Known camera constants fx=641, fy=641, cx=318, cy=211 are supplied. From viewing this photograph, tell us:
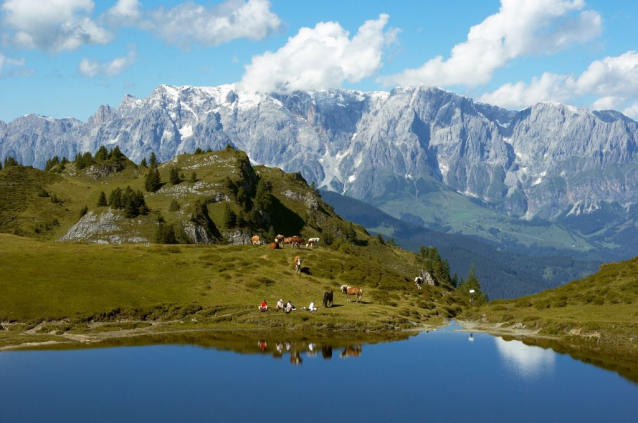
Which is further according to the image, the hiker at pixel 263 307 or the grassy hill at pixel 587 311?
the hiker at pixel 263 307

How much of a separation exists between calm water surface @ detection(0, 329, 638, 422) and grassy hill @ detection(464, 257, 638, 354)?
1101 centimetres

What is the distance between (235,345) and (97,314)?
23.1 m

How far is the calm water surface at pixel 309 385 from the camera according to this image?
47594 mm

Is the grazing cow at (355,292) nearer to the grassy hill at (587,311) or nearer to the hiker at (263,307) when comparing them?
the hiker at (263,307)

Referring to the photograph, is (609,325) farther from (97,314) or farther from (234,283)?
(97,314)

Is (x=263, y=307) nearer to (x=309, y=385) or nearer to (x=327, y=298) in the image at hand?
(x=327, y=298)

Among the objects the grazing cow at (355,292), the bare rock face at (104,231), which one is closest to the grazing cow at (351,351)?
the grazing cow at (355,292)

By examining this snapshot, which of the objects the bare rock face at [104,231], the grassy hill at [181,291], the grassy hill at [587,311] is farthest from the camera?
the bare rock face at [104,231]

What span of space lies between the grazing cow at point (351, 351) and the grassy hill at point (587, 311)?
2771 centimetres

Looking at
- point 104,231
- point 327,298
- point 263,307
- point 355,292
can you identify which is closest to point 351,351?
point 263,307

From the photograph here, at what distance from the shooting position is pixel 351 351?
232ft

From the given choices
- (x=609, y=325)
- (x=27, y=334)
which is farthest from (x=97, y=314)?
(x=609, y=325)

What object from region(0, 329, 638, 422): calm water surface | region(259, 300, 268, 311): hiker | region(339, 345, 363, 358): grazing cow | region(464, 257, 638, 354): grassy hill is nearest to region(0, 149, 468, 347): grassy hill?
region(259, 300, 268, 311): hiker

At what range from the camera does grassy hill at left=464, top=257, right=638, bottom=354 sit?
7725 centimetres
